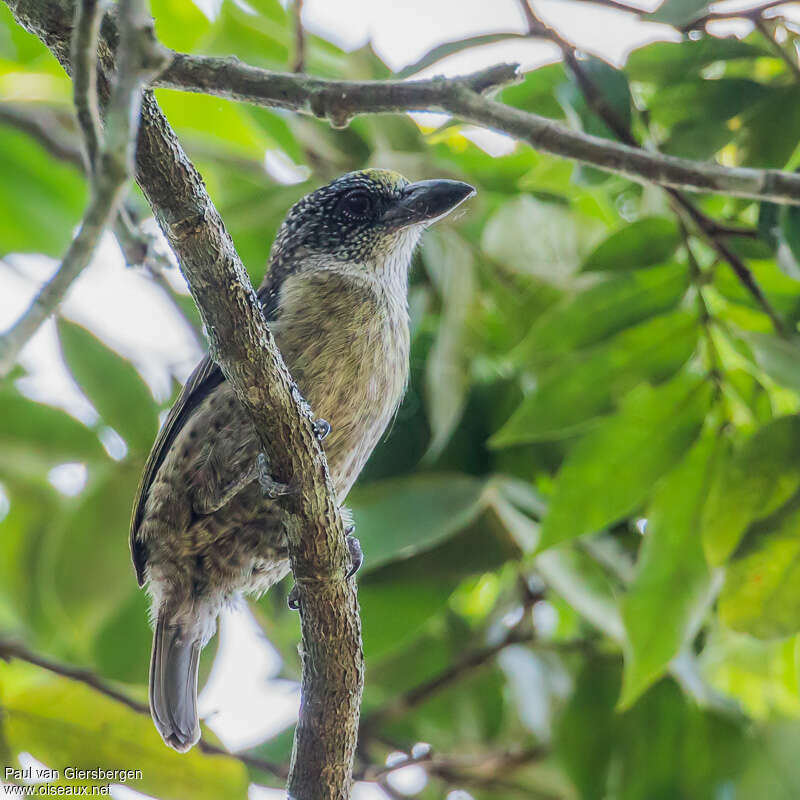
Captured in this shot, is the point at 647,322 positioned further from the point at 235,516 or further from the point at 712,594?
the point at 235,516

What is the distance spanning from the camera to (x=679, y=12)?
95.5 inches

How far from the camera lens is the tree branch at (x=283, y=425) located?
177 centimetres

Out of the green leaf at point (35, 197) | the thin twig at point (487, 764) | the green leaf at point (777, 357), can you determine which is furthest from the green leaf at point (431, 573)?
the green leaf at point (35, 197)

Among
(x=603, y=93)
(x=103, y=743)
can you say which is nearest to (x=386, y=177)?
(x=603, y=93)

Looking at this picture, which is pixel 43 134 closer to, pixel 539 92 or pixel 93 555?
pixel 93 555

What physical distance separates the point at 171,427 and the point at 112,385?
46 centimetres

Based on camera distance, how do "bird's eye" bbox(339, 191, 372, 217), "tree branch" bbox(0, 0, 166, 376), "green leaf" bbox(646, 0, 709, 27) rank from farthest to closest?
"bird's eye" bbox(339, 191, 372, 217), "green leaf" bbox(646, 0, 709, 27), "tree branch" bbox(0, 0, 166, 376)

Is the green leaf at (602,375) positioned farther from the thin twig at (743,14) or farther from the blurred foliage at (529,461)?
the thin twig at (743,14)

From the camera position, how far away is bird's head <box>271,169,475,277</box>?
3.20 m

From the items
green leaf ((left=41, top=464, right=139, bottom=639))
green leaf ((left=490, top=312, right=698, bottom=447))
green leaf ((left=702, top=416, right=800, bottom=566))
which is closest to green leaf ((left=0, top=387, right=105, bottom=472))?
green leaf ((left=41, top=464, right=139, bottom=639))

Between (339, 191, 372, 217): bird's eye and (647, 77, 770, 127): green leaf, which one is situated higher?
(339, 191, 372, 217): bird's eye

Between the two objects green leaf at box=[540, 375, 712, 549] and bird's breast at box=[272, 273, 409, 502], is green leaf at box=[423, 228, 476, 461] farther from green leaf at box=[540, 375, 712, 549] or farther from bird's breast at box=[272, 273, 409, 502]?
green leaf at box=[540, 375, 712, 549]

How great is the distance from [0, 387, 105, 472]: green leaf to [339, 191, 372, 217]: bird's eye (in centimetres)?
101

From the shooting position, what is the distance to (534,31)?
2.79 meters
